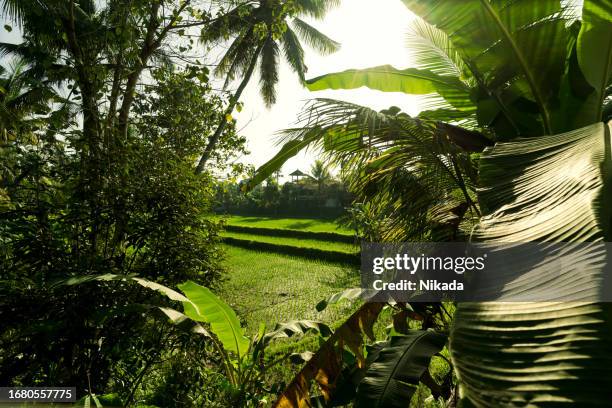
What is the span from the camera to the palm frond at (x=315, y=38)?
12.3 m

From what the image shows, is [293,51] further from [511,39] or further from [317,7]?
[511,39]

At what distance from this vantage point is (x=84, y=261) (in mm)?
2293

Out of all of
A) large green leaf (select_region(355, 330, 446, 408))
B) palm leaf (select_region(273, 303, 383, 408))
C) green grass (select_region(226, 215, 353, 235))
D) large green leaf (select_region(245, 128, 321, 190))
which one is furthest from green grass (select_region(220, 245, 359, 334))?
green grass (select_region(226, 215, 353, 235))

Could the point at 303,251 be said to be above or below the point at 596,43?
below

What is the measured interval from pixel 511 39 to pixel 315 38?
12113 mm

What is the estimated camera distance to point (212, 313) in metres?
2.07

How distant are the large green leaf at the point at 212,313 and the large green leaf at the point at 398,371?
97cm

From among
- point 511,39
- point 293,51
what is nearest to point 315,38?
point 293,51

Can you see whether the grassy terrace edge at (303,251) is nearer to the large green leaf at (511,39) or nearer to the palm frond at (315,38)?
the palm frond at (315,38)

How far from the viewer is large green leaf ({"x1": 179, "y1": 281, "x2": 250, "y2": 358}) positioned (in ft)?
6.57

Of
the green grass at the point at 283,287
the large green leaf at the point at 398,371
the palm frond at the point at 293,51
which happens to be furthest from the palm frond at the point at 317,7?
the large green leaf at the point at 398,371

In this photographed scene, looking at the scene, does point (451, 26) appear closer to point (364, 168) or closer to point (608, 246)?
point (364, 168)

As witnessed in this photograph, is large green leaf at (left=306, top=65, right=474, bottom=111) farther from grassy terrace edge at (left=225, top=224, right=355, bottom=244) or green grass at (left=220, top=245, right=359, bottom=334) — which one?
grassy terrace edge at (left=225, top=224, right=355, bottom=244)

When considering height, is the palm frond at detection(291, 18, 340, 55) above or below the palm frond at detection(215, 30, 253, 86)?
above
